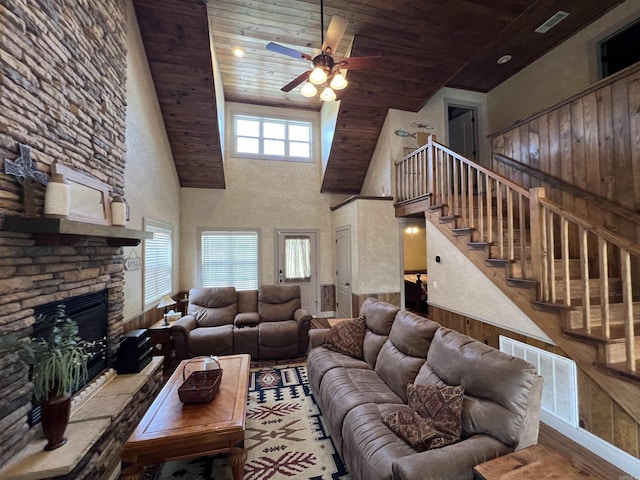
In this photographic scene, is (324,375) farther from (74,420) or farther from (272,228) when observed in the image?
(272,228)

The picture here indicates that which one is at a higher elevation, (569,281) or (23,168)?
(23,168)

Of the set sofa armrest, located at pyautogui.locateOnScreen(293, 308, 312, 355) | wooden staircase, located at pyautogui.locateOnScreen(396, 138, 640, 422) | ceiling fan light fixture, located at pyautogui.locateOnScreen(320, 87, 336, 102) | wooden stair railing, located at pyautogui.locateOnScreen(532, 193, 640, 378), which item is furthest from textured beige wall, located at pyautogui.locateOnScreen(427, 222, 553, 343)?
ceiling fan light fixture, located at pyautogui.locateOnScreen(320, 87, 336, 102)

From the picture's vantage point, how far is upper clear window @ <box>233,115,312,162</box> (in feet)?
20.3

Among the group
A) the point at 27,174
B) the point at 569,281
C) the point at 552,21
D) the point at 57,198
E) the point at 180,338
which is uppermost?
the point at 552,21

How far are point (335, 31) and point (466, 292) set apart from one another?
3.38 m

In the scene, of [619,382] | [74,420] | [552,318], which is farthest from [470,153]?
[74,420]

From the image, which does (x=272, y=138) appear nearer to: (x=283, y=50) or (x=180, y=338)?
(x=283, y=50)

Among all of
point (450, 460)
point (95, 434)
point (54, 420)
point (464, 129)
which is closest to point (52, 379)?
point (54, 420)

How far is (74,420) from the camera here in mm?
2037

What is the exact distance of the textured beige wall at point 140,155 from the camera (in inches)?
134

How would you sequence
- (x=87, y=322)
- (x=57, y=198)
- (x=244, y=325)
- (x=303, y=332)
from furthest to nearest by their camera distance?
(x=244, y=325)
(x=303, y=332)
(x=87, y=322)
(x=57, y=198)

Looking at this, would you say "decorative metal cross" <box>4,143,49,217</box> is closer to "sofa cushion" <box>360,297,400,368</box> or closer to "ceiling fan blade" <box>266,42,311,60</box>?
"ceiling fan blade" <box>266,42,311,60</box>

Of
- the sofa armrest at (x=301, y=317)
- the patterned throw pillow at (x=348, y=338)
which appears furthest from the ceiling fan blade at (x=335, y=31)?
the sofa armrest at (x=301, y=317)

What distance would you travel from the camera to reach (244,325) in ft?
14.4
